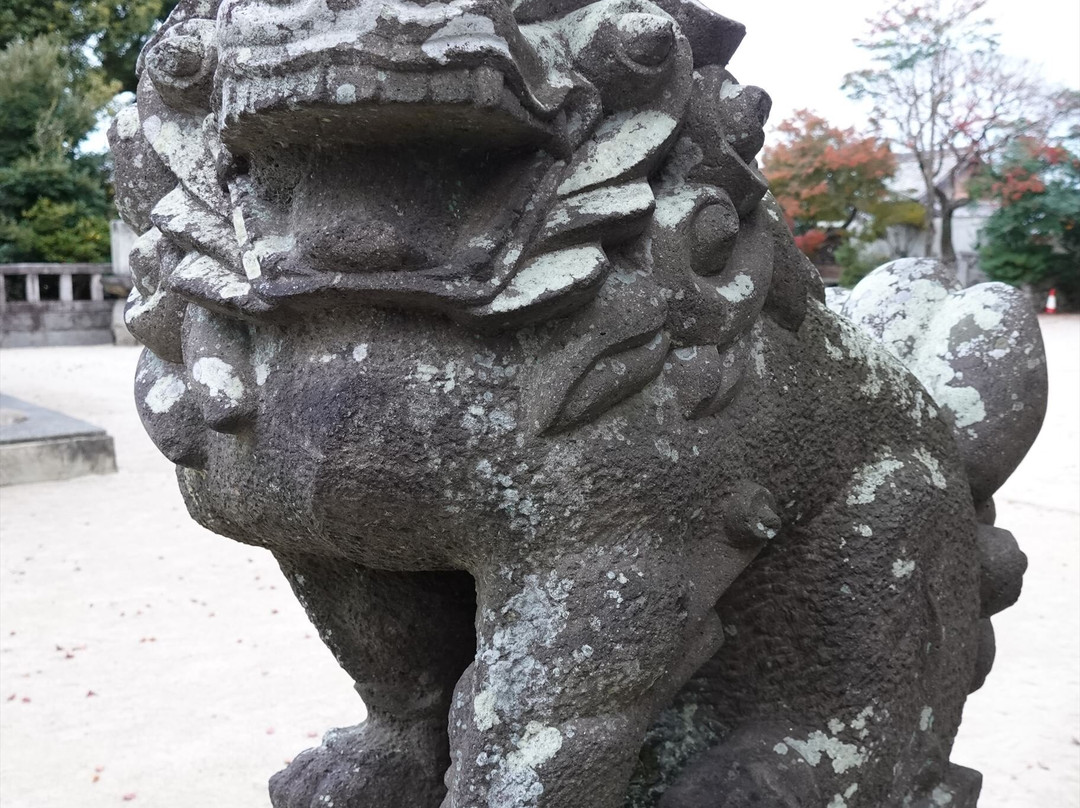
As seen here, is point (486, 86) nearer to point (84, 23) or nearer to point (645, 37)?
point (645, 37)

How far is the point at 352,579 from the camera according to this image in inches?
47.1

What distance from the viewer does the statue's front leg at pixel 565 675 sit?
3.09ft

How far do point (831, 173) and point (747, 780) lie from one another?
1539cm

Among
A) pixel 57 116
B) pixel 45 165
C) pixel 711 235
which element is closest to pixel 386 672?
pixel 711 235

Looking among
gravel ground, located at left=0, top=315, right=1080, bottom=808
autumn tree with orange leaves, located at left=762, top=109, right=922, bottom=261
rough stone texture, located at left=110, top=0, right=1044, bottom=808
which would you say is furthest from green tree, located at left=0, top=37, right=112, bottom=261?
rough stone texture, located at left=110, top=0, right=1044, bottom=808

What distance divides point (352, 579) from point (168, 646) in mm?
2058

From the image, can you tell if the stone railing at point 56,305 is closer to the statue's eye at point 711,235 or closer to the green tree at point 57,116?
the green tree at point 57,116

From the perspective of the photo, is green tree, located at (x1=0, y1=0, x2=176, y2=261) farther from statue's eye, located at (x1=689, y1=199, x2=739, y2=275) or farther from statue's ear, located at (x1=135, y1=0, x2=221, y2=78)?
statue's eye, located at (x1=689, y1=199, x2=739, y2=275)

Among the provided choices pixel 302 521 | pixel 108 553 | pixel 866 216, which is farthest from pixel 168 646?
pixel 866 216

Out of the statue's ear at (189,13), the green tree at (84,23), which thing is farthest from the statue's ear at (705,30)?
the green tree at (84,23)

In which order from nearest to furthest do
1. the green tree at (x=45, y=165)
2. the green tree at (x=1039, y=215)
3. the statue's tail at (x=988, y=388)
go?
1. the statue's tail at (x=988, y=388)
2. the green tree at (x=1039, y=215)
3. the green tree at (x=45, y=165)

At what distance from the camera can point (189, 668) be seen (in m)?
2.87

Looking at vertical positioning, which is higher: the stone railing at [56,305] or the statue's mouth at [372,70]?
the statue's mouth at [372,70]

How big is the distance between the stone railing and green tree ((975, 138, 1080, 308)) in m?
11.1
